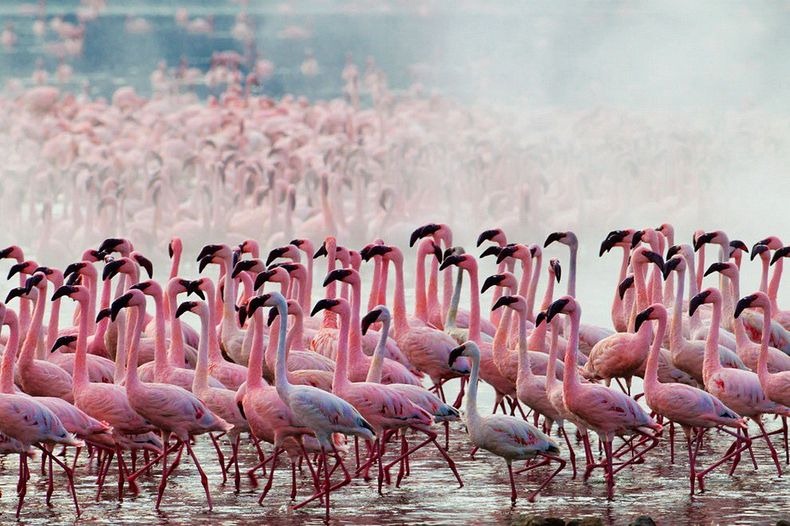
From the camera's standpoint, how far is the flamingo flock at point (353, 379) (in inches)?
316

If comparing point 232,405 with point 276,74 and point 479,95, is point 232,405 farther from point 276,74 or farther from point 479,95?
point 276,74

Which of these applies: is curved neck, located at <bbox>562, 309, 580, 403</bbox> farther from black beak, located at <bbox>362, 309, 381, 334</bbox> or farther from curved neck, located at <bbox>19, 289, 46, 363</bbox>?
curved neck, located at <bbox>19, 289, 46, 363</bbox>

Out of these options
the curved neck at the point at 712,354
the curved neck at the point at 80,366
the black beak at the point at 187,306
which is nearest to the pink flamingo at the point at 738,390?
the curved neck at the point at 712,354

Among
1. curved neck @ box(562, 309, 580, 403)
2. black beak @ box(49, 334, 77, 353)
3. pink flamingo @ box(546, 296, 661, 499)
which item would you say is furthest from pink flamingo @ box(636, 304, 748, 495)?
black beak @ box(49, 334, 77, 353)

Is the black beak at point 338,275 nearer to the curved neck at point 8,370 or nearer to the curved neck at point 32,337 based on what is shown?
the curved neck at point 32,337

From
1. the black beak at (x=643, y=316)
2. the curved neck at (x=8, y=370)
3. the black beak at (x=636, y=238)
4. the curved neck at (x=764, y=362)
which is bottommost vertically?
the curved neck at (x=764, y=362)

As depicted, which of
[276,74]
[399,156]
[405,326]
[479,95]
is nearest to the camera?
[405,326]

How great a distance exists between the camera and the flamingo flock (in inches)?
316

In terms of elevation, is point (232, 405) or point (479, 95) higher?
point (479, 95)

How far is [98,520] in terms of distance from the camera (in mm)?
7570

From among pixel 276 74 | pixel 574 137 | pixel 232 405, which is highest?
pixel 276 74

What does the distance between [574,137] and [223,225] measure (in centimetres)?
880

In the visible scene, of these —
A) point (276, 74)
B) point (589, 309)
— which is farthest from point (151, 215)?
point (276, 74)

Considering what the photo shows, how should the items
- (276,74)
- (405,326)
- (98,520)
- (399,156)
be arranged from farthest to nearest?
(276,74) < (399,156) < (405,326) < (98,520)
